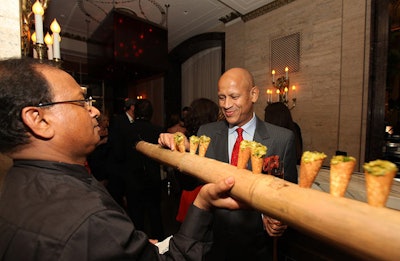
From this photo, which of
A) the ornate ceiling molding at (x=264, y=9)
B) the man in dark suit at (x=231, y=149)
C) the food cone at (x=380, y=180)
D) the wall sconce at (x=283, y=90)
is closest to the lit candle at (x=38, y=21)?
the man in dark suit at (x=231, y=149)

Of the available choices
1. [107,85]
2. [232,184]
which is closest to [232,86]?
[232,184]

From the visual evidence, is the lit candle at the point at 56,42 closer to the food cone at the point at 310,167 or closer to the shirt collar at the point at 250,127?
the shirt collar at the point at 250,127

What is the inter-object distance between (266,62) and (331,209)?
7.89 m

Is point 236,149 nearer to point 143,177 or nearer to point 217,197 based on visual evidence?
point 217,197

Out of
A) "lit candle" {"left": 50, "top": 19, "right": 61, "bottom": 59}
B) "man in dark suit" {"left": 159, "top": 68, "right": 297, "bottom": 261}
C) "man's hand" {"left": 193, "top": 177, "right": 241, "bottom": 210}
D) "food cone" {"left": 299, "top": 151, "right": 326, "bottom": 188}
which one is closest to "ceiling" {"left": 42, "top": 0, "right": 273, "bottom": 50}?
"man in dark suit" {"left": 159, "top": 68, "right": 297, "bottom": 261}

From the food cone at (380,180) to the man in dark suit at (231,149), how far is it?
1144 millimetres

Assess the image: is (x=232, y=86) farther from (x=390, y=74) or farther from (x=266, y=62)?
(x=266, y=62)

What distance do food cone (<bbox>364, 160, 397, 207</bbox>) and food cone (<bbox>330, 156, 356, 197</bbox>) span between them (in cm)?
7

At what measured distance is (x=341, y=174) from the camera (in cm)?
85

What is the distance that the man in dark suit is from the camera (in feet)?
6.93

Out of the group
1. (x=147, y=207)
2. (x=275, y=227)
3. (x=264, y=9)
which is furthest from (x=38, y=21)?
(x=264, y=9)

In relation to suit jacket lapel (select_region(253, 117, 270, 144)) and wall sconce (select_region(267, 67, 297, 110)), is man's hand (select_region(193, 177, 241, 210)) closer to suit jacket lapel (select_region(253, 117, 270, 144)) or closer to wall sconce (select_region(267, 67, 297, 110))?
suit jacket lapel (select_region(253, 117, 270, 144))

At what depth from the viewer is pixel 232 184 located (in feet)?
3.73

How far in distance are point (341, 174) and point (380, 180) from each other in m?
0.13
